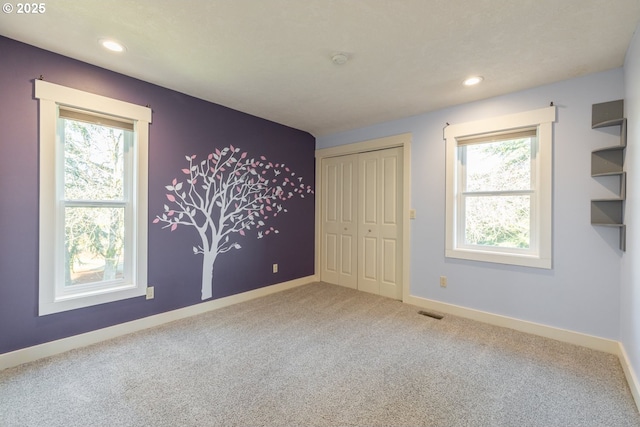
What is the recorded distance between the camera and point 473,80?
261cm

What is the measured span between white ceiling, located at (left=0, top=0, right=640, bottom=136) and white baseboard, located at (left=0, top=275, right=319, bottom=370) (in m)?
2.30

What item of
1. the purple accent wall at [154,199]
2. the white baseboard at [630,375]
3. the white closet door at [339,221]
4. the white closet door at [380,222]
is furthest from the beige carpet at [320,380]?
the white closet door at [339,221]

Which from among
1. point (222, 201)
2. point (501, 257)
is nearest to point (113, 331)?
point (222, 201)

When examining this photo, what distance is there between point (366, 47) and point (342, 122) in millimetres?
1807

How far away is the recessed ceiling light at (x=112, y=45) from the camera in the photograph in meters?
2.09

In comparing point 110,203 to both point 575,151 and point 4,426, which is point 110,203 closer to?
point 4,426

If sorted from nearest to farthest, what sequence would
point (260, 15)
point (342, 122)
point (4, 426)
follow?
point (4, 426), point (260, 15), point (342, 122)

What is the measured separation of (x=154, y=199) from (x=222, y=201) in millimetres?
727

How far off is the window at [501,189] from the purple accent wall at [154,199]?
2.16m

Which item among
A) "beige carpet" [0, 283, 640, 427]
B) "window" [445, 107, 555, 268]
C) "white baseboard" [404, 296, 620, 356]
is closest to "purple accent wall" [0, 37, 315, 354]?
"beige carpet" [0, 283, 640, 427]

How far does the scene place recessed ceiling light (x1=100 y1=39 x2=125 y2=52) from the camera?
6.87 ft

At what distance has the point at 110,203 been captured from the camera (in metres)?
2.61

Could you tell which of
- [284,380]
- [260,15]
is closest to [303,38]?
[260,15]

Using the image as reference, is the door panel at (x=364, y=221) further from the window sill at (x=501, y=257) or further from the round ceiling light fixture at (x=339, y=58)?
the round ceiling light fixture at (x=339, y=58)
